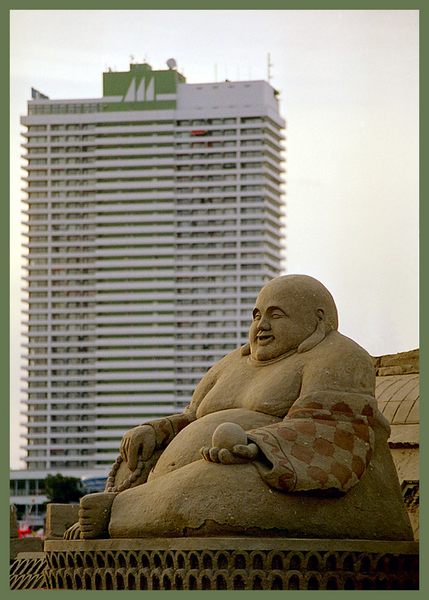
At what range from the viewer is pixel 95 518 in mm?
11672

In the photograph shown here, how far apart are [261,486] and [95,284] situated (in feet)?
364

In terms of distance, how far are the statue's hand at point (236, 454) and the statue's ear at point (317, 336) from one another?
107 centimetres

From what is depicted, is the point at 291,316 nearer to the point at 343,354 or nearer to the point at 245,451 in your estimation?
the point at 343,354

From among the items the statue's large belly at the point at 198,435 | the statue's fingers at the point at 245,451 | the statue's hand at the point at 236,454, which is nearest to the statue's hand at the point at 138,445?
the statue's large belly at the point at 198,435

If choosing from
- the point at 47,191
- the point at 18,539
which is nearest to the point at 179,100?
the point at 47,191

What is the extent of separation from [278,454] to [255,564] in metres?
0.77

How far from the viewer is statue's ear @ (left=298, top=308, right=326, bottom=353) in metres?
11.9

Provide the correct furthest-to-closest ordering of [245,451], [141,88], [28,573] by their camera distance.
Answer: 1. [141,88]
2. [28,573]
3. [245,451]

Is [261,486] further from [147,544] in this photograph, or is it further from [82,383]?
[82,383]

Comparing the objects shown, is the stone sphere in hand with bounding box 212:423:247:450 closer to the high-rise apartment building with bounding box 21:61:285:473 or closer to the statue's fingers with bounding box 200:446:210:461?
the statue's fingers with bounding box 200:446:210:461

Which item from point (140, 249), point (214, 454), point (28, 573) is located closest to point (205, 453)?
point (214, 454)

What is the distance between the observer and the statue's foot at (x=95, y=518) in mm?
11664

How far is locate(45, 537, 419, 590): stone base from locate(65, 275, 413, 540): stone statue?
147 mm

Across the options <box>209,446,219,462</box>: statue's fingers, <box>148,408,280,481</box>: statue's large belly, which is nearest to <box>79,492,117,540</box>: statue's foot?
<box>148,408,280,481</box>: statue's large belly
